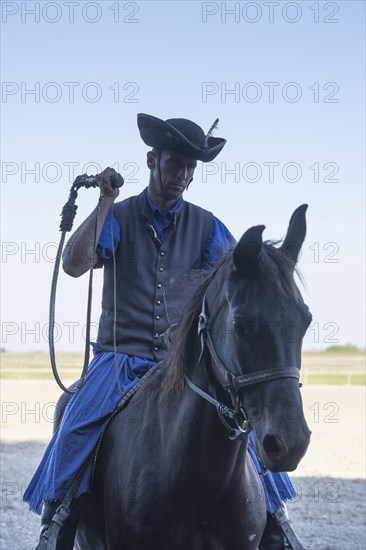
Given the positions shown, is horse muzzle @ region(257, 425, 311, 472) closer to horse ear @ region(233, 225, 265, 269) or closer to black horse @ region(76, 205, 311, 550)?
black horse @ region(76, 205, 311, 550)

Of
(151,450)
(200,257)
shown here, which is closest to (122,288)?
(200,257)

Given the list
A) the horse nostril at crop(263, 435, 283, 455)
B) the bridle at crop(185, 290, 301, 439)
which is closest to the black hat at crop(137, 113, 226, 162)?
the bridle at crop(185, 290, 301, 439)

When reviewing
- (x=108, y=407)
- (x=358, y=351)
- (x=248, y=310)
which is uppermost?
(x=248, y=310)

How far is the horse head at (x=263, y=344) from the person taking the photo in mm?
3051

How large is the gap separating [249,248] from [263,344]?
433mm

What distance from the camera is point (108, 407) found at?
430cm

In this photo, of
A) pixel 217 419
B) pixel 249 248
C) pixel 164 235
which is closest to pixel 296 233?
pixel 249 248

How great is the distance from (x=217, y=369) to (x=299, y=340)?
0.41 m

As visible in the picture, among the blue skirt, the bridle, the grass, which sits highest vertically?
the bridle

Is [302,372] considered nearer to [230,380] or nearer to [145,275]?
[145,275]

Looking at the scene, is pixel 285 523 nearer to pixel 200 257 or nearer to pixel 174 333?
pixel 174 333

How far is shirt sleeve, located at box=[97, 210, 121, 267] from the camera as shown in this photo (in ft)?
15.0

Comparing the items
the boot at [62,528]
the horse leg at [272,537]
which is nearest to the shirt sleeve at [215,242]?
the horse leg at [272,537]

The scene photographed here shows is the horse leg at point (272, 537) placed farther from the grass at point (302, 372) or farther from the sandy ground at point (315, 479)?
the grass at point (302, 372)
